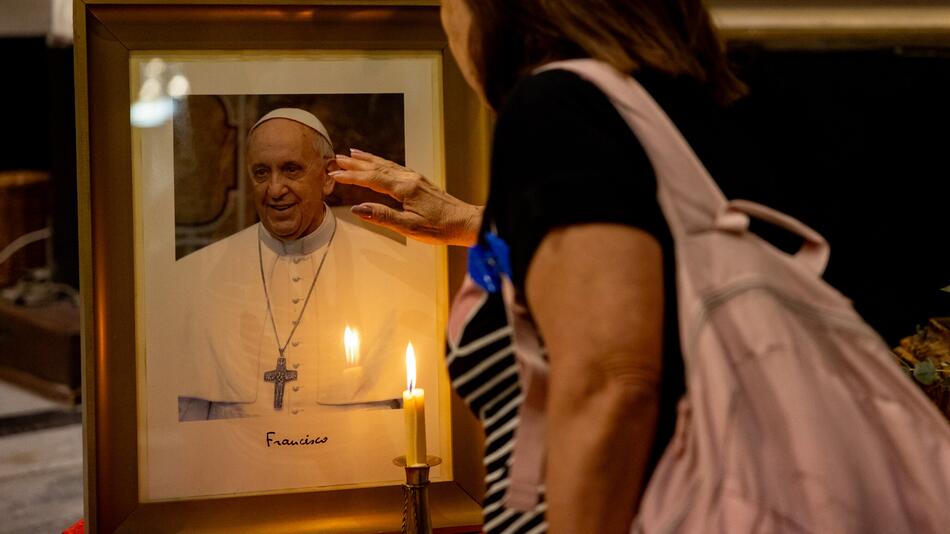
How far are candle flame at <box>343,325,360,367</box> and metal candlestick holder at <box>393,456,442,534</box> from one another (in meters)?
0.15

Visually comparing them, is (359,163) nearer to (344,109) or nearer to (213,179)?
(344,109)

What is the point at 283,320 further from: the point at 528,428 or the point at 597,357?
the point at 597,357

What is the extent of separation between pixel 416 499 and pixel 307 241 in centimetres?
37

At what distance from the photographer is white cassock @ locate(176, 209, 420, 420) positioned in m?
1.10

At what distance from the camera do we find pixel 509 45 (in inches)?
27.7

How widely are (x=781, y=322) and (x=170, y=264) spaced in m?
0.81

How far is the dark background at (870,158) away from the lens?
1.31 metres

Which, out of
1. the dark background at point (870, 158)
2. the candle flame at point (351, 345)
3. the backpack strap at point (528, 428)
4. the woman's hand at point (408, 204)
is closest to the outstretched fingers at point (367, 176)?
the woman's hand at point (408, 204)

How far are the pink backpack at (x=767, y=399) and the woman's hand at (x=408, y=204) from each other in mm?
509

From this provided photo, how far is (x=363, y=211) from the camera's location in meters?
1.09

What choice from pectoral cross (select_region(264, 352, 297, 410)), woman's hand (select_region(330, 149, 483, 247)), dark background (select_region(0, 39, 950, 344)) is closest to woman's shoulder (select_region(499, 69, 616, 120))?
woman's hand (select_region(330, 149, 483, 247))

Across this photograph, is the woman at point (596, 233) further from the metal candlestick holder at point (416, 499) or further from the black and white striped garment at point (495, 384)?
the metal candlestick holder at point (416, 499)

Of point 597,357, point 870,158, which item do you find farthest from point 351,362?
point 870,158
